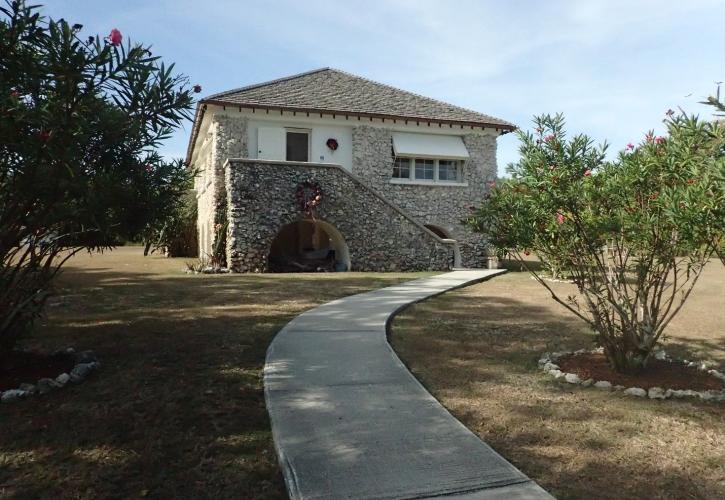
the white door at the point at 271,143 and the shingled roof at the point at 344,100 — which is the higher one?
the shingled roof at the point at 344,100

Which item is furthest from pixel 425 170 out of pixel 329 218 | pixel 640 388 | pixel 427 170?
pixel 640 388

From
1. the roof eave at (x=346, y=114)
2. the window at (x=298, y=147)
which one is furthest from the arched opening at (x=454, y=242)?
the window at (x=298, y=147)

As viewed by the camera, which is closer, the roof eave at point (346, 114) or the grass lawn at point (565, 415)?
the grass lawn at point (565, 415)

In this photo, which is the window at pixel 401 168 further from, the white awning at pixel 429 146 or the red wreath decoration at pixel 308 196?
the red wreath decoration at pixel 308 196

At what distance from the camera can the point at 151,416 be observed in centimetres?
433

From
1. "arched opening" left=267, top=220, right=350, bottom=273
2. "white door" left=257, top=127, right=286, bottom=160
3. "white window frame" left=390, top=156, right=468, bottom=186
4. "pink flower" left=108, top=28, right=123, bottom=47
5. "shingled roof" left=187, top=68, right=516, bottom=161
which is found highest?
"shingled roof" left=187, top=68, right=516, bottom=161

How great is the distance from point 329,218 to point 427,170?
620 centimetres

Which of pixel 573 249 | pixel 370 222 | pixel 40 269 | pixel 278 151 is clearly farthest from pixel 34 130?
pixel 278 151

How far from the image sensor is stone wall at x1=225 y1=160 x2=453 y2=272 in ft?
55.4

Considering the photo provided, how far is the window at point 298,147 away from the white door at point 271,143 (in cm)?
111

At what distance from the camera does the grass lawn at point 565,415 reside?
11.3ft

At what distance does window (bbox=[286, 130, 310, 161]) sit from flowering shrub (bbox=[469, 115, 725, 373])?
51.9ft

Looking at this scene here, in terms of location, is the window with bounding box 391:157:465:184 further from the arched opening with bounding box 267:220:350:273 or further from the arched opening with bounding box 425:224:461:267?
the arched opening with bounding box 267:220:350:273

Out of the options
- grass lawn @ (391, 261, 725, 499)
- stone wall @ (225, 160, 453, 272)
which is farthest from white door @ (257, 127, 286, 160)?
grass lawn @ (391, 261, 725, 499)
